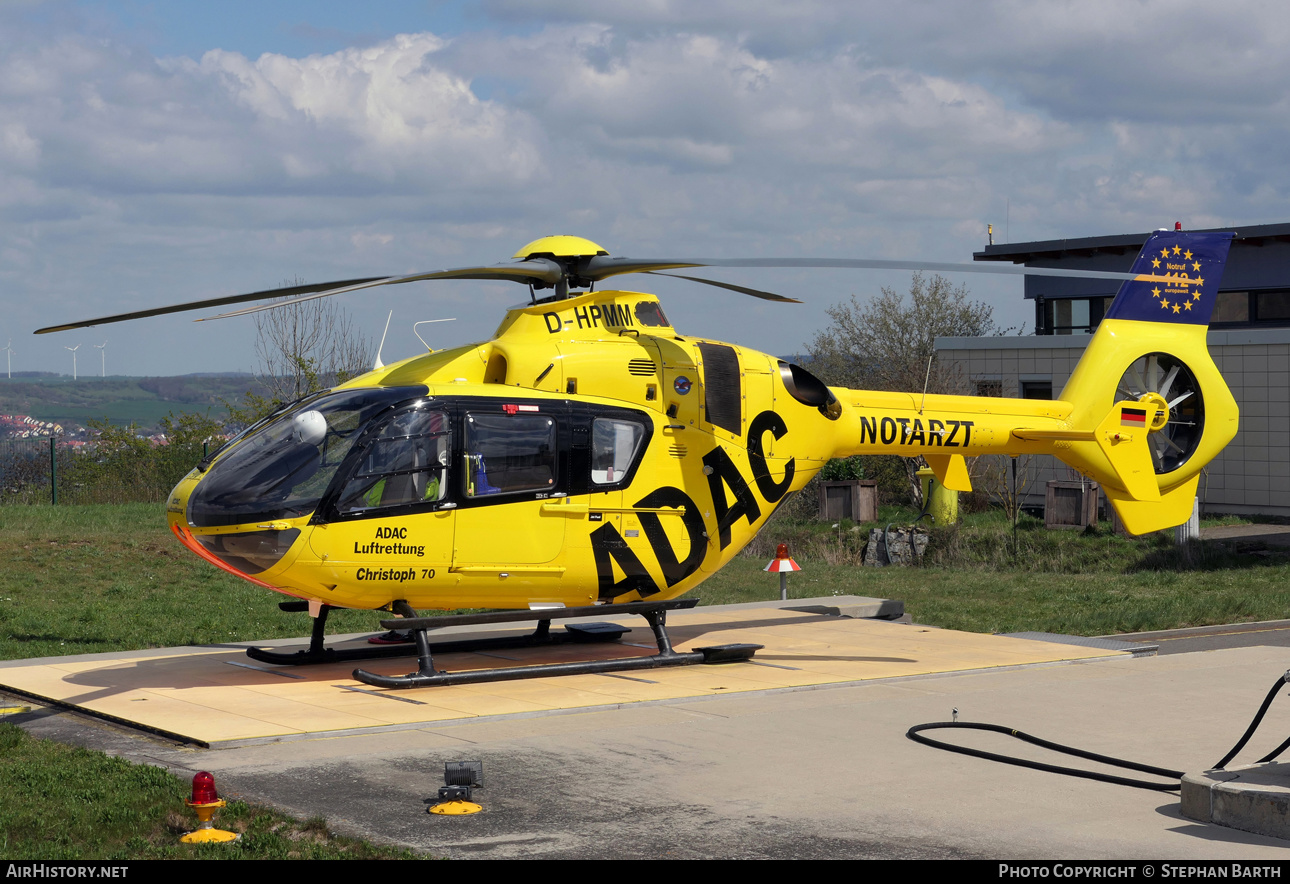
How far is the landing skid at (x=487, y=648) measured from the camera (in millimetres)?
11836

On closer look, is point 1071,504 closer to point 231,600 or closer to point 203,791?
point 231,600

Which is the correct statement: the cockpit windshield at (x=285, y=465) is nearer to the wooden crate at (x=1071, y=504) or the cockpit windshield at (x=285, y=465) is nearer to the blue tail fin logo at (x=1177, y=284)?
the blue tail fin logo at (x=1177, y=284)

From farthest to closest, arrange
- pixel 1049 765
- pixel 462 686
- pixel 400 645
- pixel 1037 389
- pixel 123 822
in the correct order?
pixel 1037 389
pixel 400 645
pixel 462 686
pixel 1049 765
pixel 123 822

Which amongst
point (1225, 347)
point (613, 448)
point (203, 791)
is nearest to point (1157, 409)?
point (613, 448)

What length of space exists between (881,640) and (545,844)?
840 cm

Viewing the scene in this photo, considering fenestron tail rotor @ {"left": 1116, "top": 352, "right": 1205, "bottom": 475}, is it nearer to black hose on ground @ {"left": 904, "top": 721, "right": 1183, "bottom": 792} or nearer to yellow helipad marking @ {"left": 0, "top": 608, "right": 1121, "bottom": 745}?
yellow helipad marking @ {"left": 0, "top": 608, "right": 1121, "bottom": 745}

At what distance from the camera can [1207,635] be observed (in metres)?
16.2

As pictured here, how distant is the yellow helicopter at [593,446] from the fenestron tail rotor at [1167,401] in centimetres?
3

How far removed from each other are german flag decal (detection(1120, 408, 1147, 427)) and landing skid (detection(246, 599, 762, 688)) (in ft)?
17.1

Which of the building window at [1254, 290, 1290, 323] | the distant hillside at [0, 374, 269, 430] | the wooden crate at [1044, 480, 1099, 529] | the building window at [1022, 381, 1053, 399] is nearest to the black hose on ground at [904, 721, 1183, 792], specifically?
the wooden crate at [1044, 480, 1099, 529]

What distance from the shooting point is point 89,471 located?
1359 inches

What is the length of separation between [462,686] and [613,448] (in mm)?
2651

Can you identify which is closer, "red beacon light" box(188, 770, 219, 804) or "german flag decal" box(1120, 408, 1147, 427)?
"red beacon light" box(188, 770, 219, 804)

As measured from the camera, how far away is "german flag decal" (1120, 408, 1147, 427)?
15242mm
